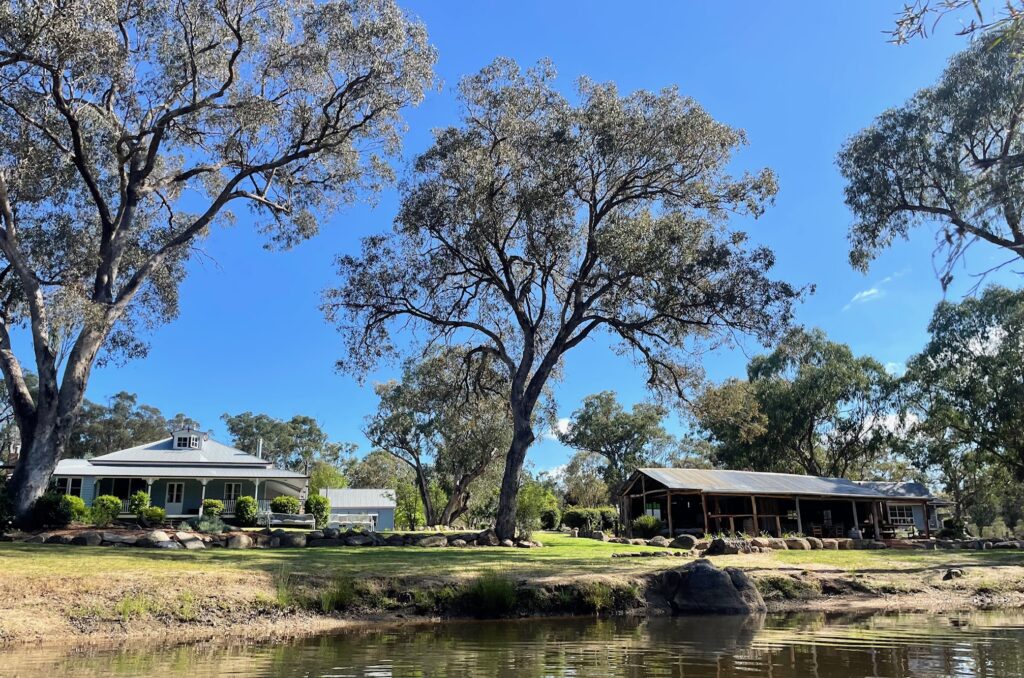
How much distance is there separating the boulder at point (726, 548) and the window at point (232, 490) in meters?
26.9

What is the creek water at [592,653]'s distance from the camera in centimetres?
655

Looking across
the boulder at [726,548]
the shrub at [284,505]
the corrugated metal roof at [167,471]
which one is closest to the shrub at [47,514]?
the corrugated metal roof at [167,471]

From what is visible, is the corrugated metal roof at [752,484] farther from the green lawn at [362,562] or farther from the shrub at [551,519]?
the green lawn at [362,562]

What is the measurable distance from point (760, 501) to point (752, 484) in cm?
365

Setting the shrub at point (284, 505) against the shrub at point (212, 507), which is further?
the shrub at point (284, 505)

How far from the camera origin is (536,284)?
2458cm

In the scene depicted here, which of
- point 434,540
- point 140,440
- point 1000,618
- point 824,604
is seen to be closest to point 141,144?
point 434,540

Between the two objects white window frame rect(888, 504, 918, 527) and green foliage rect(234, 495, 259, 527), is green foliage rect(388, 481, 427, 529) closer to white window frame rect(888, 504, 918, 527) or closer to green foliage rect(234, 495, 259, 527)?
green foliage rect(234, 495, 259, 527)

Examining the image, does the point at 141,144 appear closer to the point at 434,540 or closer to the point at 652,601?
the point at 434,540

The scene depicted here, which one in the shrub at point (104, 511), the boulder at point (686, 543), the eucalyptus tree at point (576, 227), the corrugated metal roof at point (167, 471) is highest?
the eucalyptus tree at point (576, 227)

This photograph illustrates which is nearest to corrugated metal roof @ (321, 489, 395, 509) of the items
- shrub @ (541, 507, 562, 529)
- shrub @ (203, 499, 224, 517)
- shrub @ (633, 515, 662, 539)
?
shrub @ (541, 507, 562, 529)

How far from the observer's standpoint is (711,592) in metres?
11.7

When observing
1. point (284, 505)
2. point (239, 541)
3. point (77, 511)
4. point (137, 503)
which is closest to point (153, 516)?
point (137, 503)

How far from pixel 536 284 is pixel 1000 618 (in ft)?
54.8
